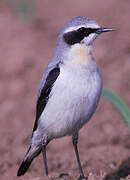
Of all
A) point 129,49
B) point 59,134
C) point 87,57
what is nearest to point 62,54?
point 87,57

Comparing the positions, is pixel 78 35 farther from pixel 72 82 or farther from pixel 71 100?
pixel 71 100

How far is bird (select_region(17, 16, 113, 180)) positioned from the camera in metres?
5.62

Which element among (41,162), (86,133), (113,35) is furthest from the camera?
(113,35)

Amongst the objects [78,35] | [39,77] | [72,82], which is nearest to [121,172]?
[72,82]

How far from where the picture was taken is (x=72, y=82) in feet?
18.3

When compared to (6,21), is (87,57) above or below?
above

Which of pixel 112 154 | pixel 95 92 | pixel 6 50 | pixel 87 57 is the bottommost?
pixel 112 154

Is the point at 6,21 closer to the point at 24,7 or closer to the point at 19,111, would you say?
the point at 24,7

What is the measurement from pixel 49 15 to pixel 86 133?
5.53 m

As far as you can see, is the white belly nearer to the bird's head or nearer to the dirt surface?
the bird's head

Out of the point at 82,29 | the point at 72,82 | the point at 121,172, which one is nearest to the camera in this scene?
the point at 72,82

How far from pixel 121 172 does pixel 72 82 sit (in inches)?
75.2

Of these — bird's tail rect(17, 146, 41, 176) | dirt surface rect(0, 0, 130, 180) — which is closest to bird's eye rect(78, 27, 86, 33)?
dirt surface rect(0, 0, 130, 180)

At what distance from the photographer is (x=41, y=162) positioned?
25.6ft
